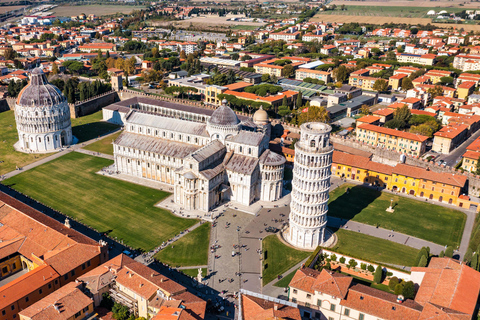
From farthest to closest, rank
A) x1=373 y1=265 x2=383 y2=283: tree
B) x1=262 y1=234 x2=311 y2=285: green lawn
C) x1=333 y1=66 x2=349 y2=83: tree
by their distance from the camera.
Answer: x1=333 y1=66 x2=349 y2=83: tree
x1=262 y1=234 x2=311 y2=285: green lawn
x1=373 y1=265 x2=383 y2=283: tree

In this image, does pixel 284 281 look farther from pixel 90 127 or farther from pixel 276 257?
pixel 90 127

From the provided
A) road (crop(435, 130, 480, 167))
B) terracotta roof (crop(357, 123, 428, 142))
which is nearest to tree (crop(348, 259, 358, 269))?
road (crop(435, 130, 480, 167))

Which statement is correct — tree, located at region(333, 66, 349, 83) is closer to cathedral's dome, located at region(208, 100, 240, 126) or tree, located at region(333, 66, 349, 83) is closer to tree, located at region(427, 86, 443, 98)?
tree, located at region(427, 86, 443, 98)

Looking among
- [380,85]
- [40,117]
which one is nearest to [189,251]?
[40,117]

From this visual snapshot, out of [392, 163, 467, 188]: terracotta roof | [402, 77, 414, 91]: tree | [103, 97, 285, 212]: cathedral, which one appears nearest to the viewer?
[103, 97, 285, 212]: cathedral

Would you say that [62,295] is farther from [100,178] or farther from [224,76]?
[224,76]

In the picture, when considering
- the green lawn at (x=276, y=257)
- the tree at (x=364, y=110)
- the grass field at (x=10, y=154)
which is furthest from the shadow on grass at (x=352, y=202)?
the grass field at (x=10, y=154)

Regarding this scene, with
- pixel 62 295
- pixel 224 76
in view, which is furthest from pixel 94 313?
pixel 224 76
